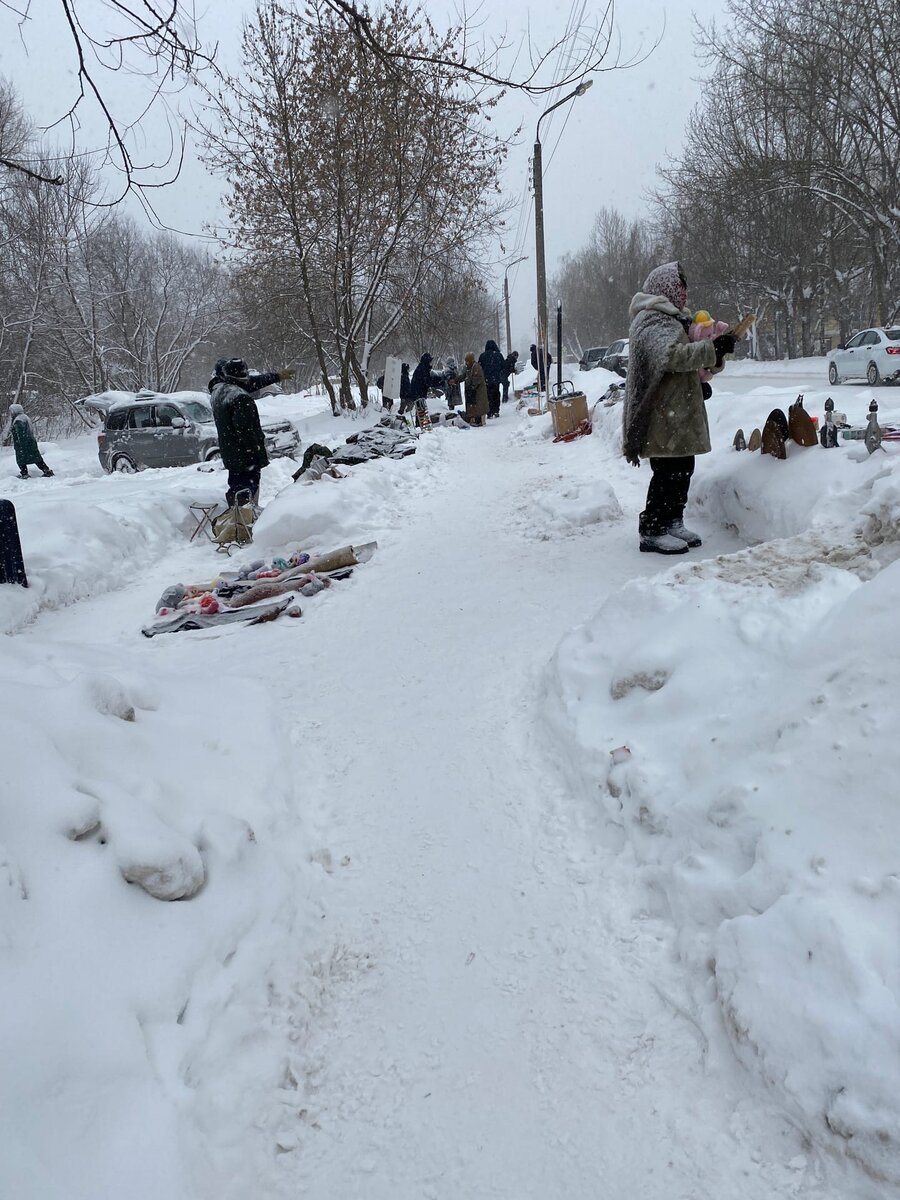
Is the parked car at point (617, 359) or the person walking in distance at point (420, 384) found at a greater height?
the parked car at point (617, 359)

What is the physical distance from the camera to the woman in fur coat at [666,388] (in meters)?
4.93

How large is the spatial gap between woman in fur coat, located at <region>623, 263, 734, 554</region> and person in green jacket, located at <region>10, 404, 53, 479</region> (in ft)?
48.9

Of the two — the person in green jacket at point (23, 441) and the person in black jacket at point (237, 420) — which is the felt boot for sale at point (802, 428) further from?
the person in green jacket at point (23, 441)

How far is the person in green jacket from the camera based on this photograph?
15.7 m

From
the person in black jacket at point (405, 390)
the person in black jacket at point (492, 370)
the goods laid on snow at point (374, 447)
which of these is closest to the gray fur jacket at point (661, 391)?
the goods laid on snow at point (374, 447)

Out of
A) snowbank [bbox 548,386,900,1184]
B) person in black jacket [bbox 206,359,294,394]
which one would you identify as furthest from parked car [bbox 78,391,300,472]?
snowbank [bbox 548,386,900,1184]

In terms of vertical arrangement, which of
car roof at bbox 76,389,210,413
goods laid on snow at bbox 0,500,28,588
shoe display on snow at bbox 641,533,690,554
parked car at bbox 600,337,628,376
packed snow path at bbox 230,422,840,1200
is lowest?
packed snow path at bbox 230,422,840,1200

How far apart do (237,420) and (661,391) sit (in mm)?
4754

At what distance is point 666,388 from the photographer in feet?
16.8

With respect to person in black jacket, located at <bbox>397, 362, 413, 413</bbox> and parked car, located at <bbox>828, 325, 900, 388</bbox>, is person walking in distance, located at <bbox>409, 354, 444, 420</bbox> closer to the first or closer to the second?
person in black jacket, located at <bbox>397, 362, 413, 413</bbox>

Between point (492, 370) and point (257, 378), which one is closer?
point (257, 378)

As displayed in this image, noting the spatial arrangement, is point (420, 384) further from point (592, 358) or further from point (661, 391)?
point (592, 358)

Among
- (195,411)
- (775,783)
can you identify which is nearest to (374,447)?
(195,411)

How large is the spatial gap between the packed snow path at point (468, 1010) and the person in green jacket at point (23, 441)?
15.0 meters
